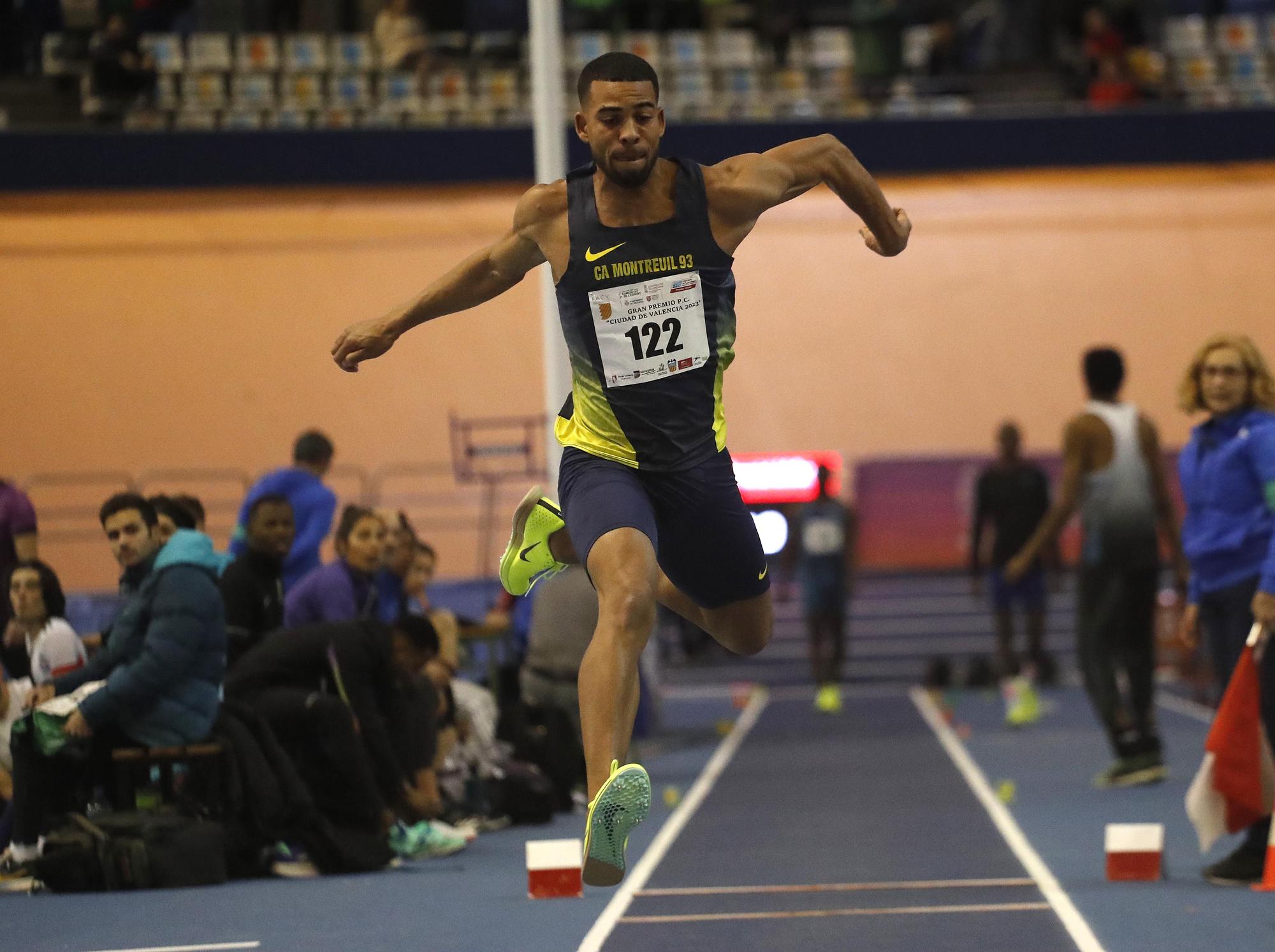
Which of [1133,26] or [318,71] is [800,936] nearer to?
[318,71]

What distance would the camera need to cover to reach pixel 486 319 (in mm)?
15805

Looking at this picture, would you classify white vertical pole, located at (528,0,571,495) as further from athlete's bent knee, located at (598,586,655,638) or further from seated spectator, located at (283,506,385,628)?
athlete's bent knee, located at (598,586,655,638)

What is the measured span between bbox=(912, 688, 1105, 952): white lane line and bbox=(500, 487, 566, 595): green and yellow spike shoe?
5.79ft

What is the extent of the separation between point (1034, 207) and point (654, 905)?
1216 cm

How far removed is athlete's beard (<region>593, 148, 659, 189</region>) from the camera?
12.7 feet

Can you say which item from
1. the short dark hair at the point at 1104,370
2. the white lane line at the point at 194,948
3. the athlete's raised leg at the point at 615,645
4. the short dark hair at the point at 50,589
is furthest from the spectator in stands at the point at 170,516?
the short dark hair at the point at 1104,370

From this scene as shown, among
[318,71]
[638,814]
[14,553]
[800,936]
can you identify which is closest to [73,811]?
[14,553]

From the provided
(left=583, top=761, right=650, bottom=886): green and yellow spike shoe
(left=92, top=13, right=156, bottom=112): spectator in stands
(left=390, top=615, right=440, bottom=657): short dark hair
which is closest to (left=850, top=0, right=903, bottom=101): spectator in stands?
(left=92, top=13, right=156, bottom=112): spectator in stands

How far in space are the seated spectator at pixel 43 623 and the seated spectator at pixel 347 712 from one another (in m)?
0.60

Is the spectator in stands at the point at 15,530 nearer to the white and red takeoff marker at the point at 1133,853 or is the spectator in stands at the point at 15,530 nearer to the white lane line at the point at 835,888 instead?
the white lane line at the point at 835,888

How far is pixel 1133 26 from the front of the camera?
691 inches

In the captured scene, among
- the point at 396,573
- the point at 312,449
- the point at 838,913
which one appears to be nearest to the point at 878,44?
the point at 312,449

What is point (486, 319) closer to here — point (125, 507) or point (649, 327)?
point (125, 507)

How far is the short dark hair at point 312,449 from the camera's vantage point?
841 centimetres
